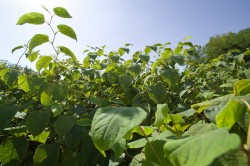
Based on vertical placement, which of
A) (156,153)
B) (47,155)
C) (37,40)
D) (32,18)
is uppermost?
(32,18)

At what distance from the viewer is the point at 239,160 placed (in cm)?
70

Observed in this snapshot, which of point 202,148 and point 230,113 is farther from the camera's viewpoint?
point 230,113

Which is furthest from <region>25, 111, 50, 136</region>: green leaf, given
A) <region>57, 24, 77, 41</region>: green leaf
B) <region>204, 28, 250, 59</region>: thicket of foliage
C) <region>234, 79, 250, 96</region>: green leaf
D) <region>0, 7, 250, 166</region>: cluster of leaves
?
<region>204, 28, 250, 59</region>: thicket of foliage

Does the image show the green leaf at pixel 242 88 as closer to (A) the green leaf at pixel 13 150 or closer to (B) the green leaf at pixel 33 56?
(A) the green leaf at pixel 13 150

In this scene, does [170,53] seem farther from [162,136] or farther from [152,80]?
[162,136]

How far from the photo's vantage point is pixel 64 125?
1532 millimetres

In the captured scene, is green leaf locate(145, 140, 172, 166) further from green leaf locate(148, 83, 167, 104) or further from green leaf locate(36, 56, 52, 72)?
green leaf locate(36, 56, 52, 72)

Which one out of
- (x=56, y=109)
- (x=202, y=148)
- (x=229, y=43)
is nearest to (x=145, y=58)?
(x=56, y=109)

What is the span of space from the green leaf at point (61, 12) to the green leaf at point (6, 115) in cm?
68

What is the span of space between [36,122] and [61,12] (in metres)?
0.74

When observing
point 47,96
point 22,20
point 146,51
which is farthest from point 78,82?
point 22,20

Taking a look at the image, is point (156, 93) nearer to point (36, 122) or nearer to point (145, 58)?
point (145, 58)

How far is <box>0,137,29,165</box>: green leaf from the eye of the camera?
1.57 metres

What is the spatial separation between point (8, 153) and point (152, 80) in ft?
4.03
